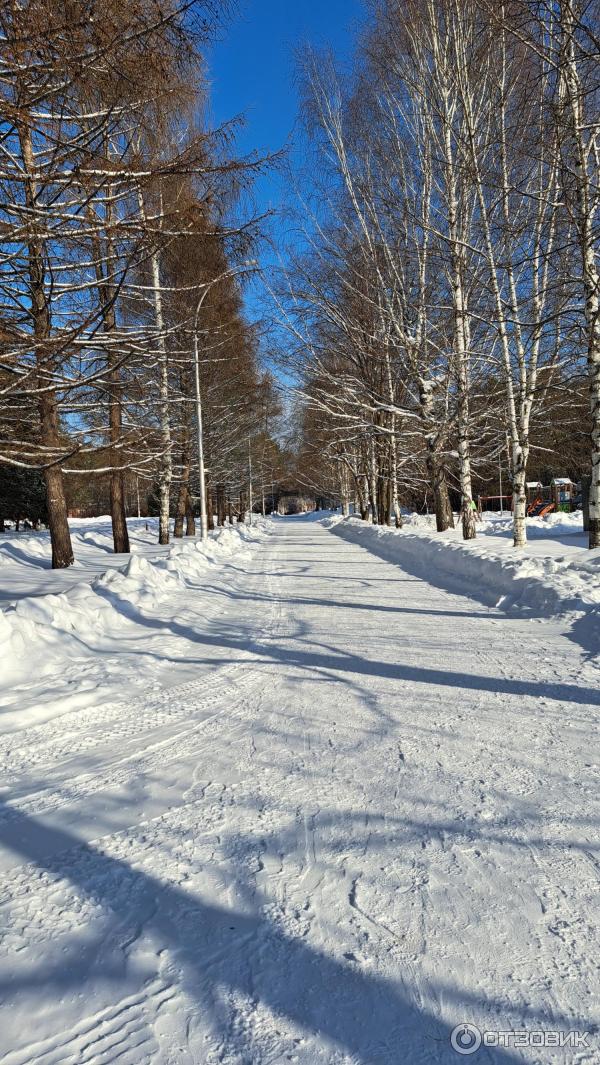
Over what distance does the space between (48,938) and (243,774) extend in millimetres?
1287

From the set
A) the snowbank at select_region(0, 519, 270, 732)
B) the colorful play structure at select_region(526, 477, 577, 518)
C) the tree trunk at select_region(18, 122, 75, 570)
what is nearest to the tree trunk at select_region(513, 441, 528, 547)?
the snowbank at select_region(0, 519, 270, 732)

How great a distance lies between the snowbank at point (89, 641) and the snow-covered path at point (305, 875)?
42cm

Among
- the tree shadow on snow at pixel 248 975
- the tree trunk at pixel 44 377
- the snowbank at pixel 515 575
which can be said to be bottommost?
the tree shadow on snow at pixel 248 975

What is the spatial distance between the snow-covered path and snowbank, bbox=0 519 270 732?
1.36ft

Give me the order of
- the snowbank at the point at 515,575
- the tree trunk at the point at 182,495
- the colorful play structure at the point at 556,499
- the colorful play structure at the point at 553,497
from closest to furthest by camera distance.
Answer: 1. the snowbank at the point at 515,575
2. the tree trunk at the point at 182,495
3. the colorful play structure at the point at 556,499
4. the colorful play structure at the point at 553,497

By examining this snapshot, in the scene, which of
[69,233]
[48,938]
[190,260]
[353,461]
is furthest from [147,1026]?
[353,461]

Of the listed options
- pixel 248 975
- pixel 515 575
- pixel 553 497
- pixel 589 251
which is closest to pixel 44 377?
pixel 248 975

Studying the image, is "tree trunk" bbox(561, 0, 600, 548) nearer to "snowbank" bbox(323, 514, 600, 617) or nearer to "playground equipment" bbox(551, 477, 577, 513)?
"snowbank" bbox(323, 514, 600, 617)

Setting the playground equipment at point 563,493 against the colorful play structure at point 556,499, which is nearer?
the colorful play structure at point 556,499

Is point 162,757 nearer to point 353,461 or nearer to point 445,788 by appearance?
point 445,788

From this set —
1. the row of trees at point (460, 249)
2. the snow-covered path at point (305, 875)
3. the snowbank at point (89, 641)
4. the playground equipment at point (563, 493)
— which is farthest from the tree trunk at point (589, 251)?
the playground equipment at point (563, 493)

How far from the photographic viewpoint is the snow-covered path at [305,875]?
5.37ft

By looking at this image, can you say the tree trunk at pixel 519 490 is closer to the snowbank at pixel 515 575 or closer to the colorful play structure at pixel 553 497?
the snowbank at pixel 515 575

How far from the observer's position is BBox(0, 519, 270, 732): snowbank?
4508mm
